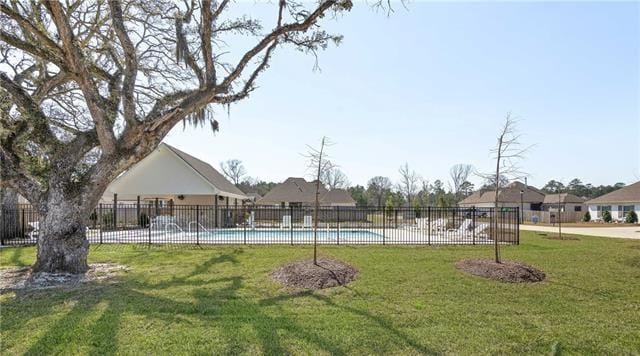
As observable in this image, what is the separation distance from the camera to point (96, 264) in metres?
9.76

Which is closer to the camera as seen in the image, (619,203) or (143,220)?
(143,220)

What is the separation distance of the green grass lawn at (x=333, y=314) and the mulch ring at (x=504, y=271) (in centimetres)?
35

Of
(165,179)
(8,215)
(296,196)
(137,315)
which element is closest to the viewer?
(137,315)

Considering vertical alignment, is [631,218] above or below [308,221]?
below

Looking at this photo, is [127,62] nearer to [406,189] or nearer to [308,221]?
[308,221]

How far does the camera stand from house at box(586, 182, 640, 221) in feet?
115

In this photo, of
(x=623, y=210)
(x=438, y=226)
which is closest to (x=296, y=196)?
(x=438, y=226)

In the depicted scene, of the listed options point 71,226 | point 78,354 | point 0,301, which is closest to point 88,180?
point 71,226

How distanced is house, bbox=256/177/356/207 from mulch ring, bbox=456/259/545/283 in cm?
2420

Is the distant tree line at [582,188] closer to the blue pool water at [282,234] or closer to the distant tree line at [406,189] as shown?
the distant tree line at [406,189]

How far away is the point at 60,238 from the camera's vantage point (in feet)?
27.5

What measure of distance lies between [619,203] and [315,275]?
132 ft

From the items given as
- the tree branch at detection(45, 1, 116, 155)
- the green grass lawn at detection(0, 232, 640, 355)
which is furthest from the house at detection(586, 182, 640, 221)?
the tree branch at detection(45, 1, 116, 155)

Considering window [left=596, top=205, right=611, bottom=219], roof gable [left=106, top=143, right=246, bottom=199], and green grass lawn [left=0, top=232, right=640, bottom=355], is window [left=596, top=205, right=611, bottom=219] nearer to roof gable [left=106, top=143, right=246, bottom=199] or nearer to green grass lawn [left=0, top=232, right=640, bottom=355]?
green grass lawn [left=0, top=232, right=640, bottom=355]
